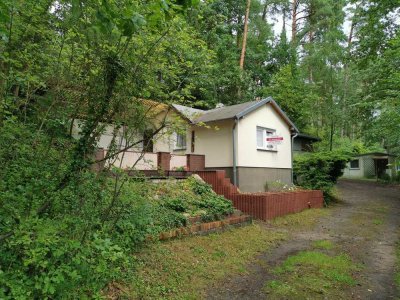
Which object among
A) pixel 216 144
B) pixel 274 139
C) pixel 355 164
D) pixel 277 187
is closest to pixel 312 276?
pixel 216 144

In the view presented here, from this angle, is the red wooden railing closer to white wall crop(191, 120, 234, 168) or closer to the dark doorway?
white wall crop(191, 120, 234, 168)

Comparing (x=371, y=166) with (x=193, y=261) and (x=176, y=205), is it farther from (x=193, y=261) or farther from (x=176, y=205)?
(x=193, y=261)

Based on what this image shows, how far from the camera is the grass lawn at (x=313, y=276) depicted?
4.93 m

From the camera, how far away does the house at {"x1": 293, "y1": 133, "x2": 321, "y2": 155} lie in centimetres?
2322

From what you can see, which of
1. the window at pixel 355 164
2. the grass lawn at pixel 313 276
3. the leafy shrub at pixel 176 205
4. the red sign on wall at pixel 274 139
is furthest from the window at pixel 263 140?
the window at pixel 355 164

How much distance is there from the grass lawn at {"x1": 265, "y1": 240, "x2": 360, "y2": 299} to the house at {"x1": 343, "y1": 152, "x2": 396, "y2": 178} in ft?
74.6

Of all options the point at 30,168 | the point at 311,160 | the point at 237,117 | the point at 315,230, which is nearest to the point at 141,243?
the point at 30,168

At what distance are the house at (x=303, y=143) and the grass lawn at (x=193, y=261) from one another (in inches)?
611

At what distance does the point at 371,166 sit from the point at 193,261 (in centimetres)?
2864

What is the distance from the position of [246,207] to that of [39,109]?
26.0ft

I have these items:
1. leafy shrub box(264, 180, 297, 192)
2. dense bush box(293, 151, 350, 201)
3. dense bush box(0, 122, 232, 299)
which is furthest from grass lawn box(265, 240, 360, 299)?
dense bush box(293, 151, 350, 201)

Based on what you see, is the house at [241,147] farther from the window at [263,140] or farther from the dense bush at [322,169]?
the dense bush at [322,169]

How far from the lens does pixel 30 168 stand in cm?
394

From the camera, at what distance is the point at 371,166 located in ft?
95.6
